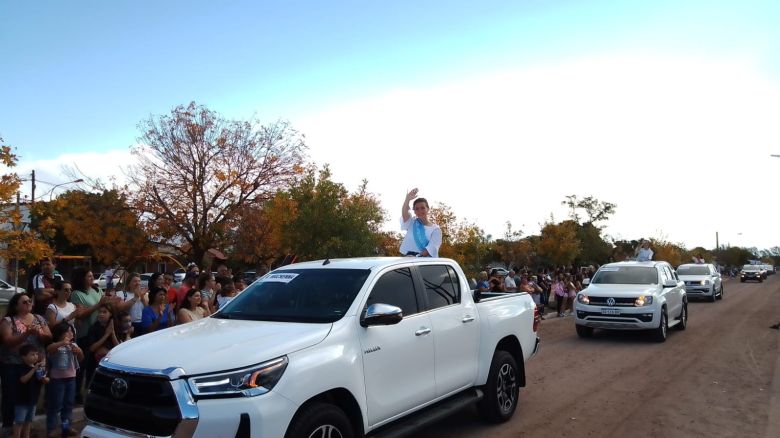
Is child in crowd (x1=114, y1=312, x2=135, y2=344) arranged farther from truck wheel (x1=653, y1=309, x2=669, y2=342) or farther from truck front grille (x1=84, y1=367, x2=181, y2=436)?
truck wheel (x1=653, y1=309, x2=669, y2=342)

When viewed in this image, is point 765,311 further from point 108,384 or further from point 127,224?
point 127,224

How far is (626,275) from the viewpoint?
43.9 ft

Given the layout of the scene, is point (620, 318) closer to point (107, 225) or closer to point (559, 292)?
point (559, 292)

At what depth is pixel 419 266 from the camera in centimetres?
564

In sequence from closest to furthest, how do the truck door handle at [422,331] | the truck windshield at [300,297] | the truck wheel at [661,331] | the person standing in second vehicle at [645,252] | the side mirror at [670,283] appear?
1. the truck windshield at [300,297]
2. the truck door handle at [422,331]
3. the truck wheel at [661,331]
4. the side mirror at [670,283]
5. the person standing in second vehicle at [645,252]

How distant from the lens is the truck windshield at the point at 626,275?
13.1 m

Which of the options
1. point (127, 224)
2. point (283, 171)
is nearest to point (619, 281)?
point (283, 171)

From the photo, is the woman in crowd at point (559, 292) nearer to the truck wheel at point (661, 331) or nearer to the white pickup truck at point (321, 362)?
the truck wheel at point (661, 331)

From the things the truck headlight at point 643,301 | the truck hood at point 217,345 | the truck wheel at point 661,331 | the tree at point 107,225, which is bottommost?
the truck wheel at point 661,331

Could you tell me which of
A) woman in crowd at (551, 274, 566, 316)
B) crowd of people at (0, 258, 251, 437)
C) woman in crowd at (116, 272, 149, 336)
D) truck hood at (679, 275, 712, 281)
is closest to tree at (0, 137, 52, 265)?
crowd of people at (0, 258, 251, 437)

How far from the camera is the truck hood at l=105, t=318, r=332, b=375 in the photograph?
3.65 meters

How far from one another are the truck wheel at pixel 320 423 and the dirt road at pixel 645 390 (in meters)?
2.12

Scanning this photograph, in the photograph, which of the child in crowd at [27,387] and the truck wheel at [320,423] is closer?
the truck wheel at [320,423]

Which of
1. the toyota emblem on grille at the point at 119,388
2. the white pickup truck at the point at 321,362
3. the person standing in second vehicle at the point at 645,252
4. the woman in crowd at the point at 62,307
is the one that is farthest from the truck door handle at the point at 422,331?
the person standing in second vehicle at the point at 645,252
